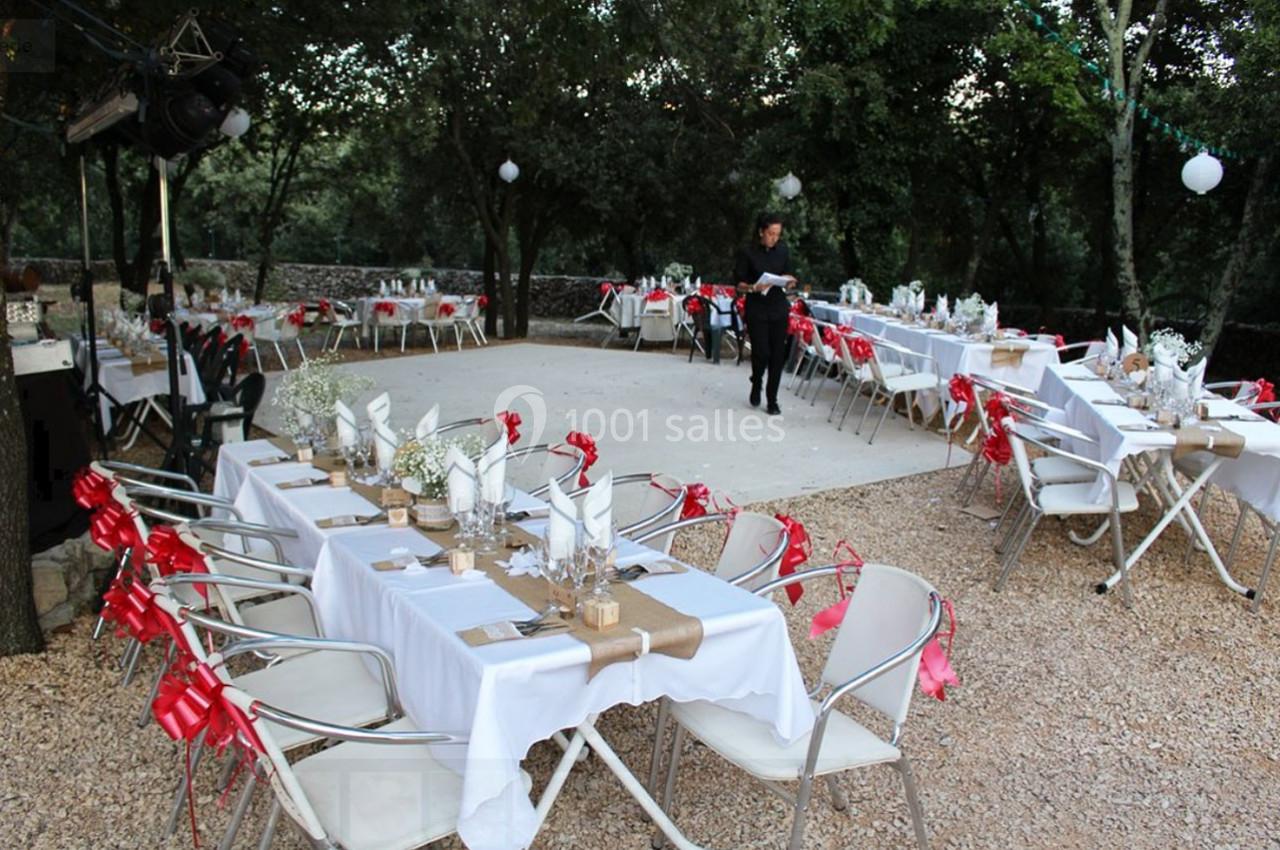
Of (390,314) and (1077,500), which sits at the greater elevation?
(390,314)

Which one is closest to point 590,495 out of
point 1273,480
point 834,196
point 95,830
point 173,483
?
point 95,830

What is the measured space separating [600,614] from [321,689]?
901 mm

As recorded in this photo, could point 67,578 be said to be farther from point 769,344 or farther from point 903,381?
point 903,381

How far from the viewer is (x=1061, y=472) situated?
196 inches

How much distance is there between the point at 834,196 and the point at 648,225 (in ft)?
11.0

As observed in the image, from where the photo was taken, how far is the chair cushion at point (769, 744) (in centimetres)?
228

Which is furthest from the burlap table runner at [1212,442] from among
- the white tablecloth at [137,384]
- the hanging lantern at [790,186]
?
the hanging lantern at [790,186]

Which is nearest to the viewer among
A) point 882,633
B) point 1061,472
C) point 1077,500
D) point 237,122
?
point 882,633

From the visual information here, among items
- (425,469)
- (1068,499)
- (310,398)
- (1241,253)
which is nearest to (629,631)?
(425,469)

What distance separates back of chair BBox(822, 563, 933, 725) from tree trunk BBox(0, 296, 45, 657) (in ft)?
9.52

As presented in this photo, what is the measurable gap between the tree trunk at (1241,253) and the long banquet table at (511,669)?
10414mm

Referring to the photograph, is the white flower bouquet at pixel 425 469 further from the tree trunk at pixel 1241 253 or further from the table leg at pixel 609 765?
the tree trunk at pixel 1241 253

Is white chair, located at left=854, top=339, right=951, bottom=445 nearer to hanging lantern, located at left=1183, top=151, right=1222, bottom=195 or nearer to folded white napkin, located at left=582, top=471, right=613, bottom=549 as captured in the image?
hanging lantern, located at left=1183, top=151, right=1222, bottom=195

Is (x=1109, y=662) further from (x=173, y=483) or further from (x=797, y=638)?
(x=173, y=483)
